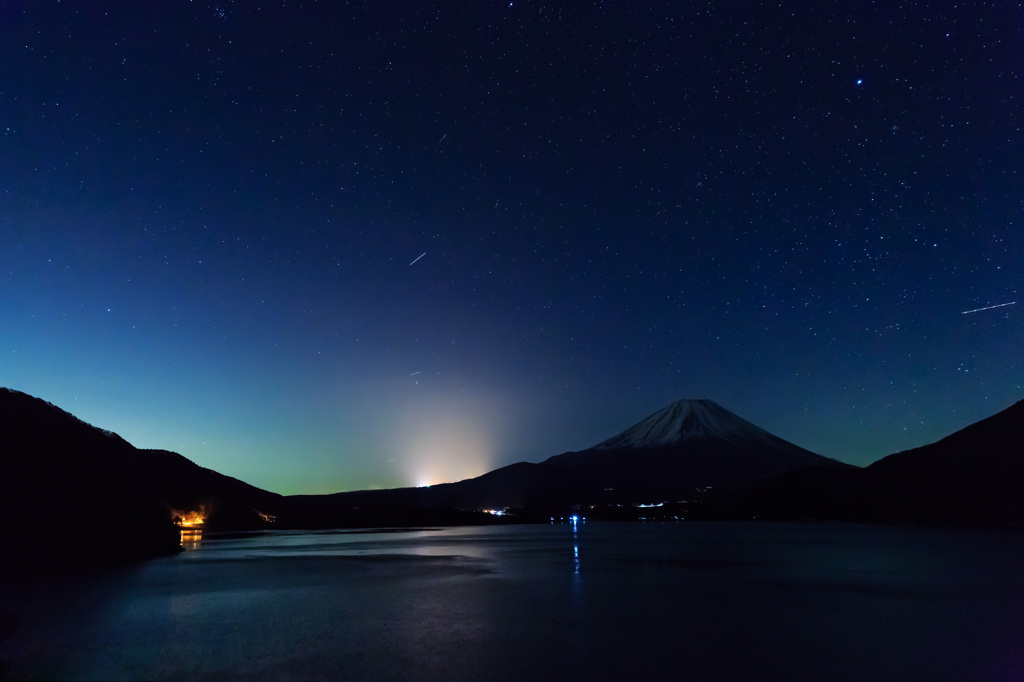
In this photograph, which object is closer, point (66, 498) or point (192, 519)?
point (66, 498)

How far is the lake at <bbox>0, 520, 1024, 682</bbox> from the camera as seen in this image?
17188 millimetres

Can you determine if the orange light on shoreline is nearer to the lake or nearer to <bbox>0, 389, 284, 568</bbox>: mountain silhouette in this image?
<bbox>0, 389, 284, 568</bbox>: mountain silhouette

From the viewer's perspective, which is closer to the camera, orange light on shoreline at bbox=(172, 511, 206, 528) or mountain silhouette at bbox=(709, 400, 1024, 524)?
mountain silhouette at bbox=(709, 400, 1024, 524)

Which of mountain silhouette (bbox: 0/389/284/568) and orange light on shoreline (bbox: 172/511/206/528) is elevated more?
mountain silhouette (bbox: 0/389/284/568)

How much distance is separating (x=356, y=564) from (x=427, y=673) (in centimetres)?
4139

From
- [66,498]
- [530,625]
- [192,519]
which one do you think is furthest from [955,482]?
[192,519]

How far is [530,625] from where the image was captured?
930 inches

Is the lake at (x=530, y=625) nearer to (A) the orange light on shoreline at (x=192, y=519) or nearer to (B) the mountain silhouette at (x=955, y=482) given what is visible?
(B) the mountain silhouette at (x=955, y=482)

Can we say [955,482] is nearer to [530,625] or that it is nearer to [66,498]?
[530,625]

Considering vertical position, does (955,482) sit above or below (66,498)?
below

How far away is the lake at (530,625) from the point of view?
17188mm

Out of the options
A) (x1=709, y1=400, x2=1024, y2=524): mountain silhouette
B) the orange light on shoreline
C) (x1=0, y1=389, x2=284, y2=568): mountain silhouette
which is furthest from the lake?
the orange light on shoreline

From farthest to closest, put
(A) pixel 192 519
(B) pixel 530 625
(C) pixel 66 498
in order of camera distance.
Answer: (A) pixel 192 519 → (C) pixel 66 498 → (B) pixel 530 625

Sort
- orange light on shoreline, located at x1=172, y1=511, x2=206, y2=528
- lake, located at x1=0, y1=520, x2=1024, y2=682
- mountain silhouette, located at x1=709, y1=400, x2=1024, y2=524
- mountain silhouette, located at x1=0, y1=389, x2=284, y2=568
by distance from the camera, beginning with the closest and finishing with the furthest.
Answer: lake, located at x1=0, y1=520, x2=1024, y2=682 → mountain silhouette, located at x1=0, y1=389, x2=284, y2=568 → mountain silhouette, located at x1=709, y1=400, x2=1024, y2=524 → orange light on shoreline, located at x1=172, y1=511, x2=206, y2=528
